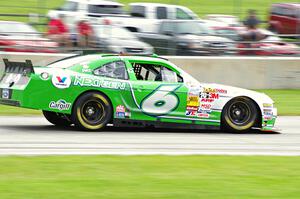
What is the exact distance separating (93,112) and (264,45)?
11168 mm

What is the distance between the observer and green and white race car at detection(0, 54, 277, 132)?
1283 cm

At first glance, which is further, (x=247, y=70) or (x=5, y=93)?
(x=247, y=70)

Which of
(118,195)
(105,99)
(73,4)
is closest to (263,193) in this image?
(118,195)

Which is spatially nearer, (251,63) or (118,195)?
(118,195)

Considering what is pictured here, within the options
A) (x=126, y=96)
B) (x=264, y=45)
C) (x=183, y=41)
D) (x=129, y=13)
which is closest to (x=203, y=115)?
(x=126, y=96)

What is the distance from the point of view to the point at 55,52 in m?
21.3

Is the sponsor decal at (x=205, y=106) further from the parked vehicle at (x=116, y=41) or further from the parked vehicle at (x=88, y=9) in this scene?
the parked vehicle at (x=88, y=9)

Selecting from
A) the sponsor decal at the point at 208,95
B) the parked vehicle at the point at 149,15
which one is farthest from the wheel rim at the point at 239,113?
the parked vehicle at the point at 149,15

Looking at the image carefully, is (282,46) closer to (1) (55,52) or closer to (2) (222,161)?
(1) (55,52)

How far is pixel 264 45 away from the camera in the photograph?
76.2 feet

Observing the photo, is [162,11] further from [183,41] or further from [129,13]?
[183,41]

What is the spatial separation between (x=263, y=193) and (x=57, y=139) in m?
5.00

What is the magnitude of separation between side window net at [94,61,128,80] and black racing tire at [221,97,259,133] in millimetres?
1909

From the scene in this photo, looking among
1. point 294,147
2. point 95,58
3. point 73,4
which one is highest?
point 73,4
